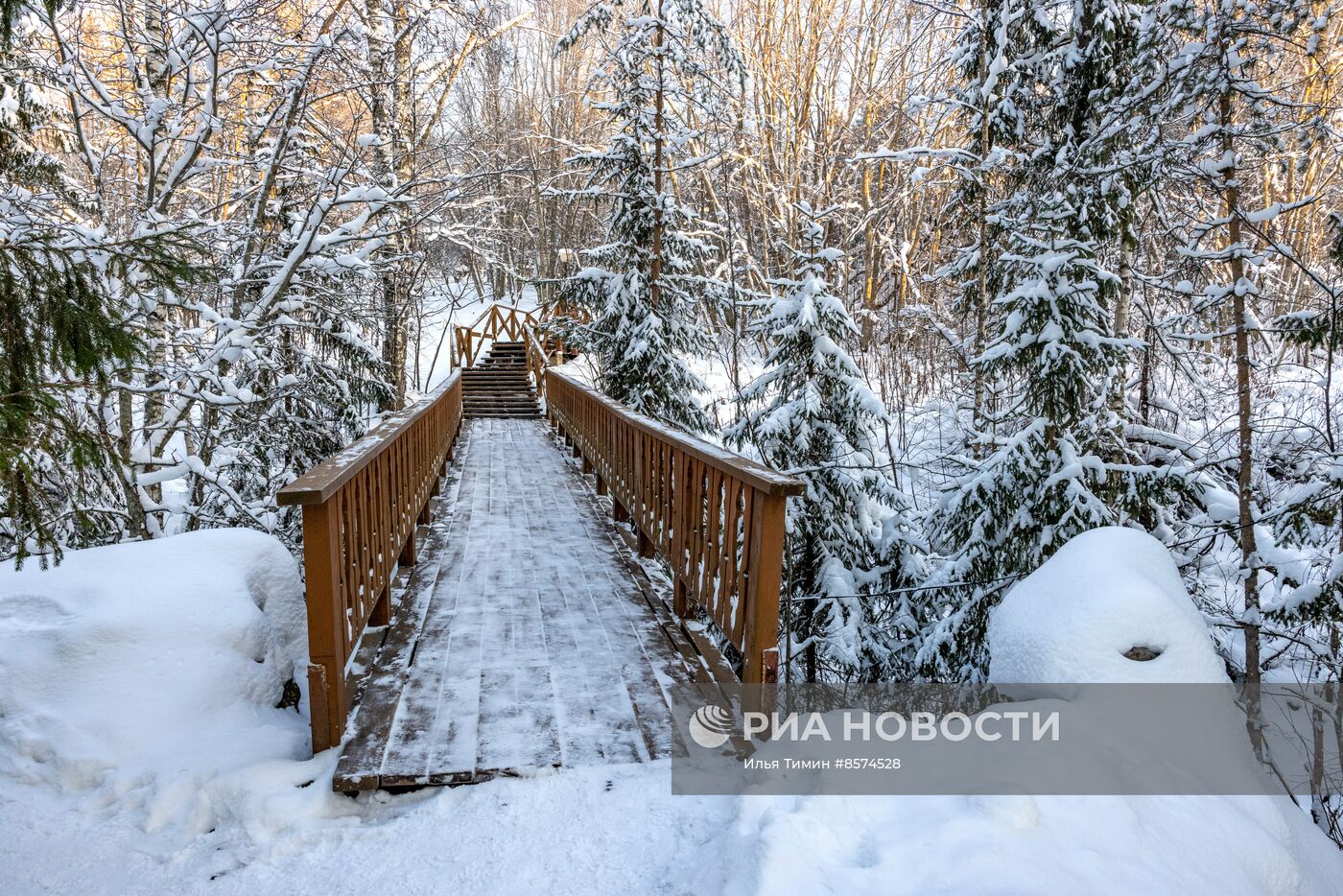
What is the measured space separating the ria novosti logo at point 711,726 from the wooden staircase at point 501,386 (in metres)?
14.1

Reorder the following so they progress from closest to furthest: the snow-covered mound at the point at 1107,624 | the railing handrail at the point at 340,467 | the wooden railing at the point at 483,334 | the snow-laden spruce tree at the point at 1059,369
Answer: the railing handrail at the point at 340,467 → the snow-covered mound at the point at 1107,624 → the snow-laden spruce tree at the point at 1059,369 → the wooden railing at the point at 483,334

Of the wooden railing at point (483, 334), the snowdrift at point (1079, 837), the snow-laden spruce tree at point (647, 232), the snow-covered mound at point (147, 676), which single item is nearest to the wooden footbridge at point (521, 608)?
the snow-covered mound at point (147, 676)

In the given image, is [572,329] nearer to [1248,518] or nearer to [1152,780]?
[1248,518]

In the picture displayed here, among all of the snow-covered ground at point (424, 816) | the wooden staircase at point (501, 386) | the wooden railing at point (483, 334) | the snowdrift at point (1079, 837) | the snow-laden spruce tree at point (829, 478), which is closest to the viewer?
the snowdrift at point (1079, 837)

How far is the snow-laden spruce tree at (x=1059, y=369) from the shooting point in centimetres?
462

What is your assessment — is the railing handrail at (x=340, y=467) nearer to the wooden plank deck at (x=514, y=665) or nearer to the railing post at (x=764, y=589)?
the wooden plank deck at (x=514, y=665)

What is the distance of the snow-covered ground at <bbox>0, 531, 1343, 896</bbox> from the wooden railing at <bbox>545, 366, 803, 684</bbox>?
0.68 metres

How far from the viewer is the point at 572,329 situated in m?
11.3

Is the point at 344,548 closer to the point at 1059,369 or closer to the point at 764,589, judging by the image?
the point at 764,589

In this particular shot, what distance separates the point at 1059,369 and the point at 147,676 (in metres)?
4.64

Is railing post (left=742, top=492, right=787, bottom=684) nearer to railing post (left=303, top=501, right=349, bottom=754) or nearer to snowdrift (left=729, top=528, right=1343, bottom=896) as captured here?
snowdrift (left=729, top=528, right=1343, bottom=896)

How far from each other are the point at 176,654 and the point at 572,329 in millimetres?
8617

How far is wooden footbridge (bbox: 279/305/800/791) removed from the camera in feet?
9.12

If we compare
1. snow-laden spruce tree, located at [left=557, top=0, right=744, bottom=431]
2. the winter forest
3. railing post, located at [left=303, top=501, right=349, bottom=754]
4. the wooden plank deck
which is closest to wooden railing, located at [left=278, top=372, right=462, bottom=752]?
railing post, located at [left=303, top=501, right=349, bottom=754]
